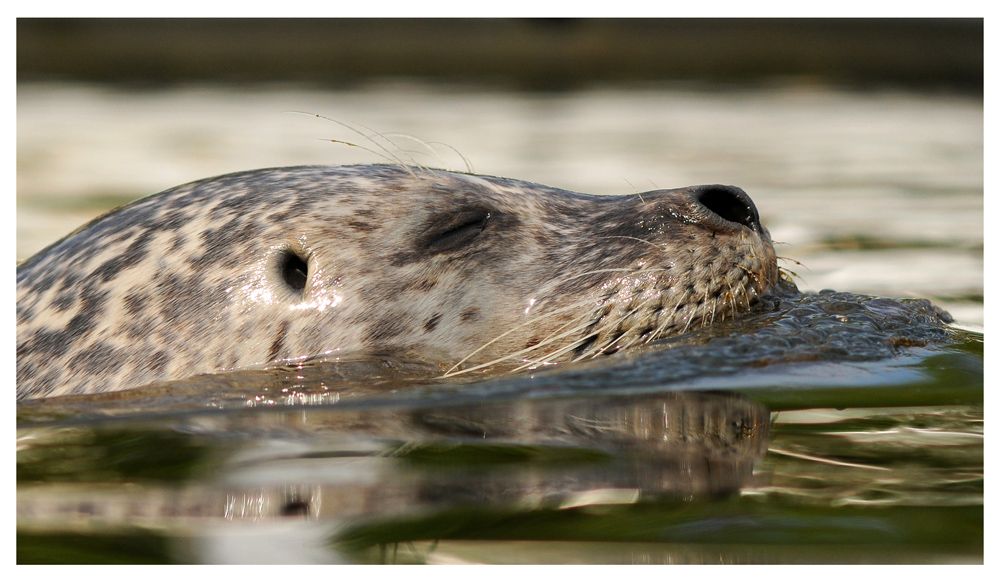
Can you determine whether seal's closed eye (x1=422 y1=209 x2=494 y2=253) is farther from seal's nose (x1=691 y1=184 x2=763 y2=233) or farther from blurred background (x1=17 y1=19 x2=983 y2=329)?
seal's nose (x1=691 y1=184 x2=763 y2=233)

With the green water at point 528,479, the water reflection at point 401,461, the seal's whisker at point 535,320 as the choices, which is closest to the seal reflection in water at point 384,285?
the seal's whisker at point 535,320

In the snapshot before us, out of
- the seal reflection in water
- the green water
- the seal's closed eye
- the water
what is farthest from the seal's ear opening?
the green water

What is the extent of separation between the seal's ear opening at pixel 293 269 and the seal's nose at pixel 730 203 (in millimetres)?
1493

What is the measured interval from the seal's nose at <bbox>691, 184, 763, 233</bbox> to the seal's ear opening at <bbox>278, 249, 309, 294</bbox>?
4.90ft

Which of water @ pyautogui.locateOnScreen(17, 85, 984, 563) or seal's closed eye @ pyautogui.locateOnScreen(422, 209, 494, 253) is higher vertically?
seal's closed eye @ pyautogui.locateOnScreen(422, 209, 494, 253)

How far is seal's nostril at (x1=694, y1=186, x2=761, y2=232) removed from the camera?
4086mm

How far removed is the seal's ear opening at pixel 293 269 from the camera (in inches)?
157

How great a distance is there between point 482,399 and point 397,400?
28cm

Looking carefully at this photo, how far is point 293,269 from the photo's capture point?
13.3 ft

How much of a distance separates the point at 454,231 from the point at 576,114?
12.1 m

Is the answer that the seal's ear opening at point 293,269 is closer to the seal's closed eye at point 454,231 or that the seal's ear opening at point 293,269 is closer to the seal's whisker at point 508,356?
the seal's closed eye at point 454,231

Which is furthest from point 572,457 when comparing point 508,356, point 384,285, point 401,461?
point 384,285

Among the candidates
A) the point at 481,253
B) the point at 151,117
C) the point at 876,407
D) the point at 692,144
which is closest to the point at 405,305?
the point at 481,253

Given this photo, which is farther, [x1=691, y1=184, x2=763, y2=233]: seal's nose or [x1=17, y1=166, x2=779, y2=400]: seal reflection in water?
[x1=691, y1=184, x2=763, y2=233]: seal's nose
